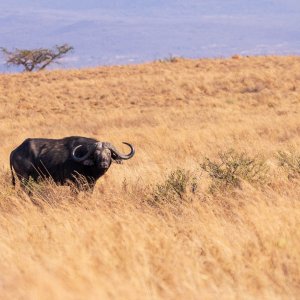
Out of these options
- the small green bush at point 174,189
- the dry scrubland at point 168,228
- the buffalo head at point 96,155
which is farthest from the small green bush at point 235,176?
the buffalo head at point 96,155

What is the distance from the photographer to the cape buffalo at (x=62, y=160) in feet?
31.4

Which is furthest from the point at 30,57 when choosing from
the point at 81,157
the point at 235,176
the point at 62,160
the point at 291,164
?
the point at 235,176

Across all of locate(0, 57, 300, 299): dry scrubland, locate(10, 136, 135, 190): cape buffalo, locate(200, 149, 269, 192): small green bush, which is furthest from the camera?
locate(10, 136, 135, 190): cape buffalo

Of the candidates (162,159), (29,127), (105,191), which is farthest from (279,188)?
(29,127)

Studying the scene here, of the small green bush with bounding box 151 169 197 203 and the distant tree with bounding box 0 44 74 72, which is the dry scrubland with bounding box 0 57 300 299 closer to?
the small green bush with bounding box 151 169 197 203

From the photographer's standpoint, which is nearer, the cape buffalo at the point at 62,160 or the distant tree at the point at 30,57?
the cape buffalo at the point at 62,160

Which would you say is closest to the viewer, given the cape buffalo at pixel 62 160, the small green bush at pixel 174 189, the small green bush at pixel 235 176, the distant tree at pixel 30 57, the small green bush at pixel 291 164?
the small green bush at pixel 174 189

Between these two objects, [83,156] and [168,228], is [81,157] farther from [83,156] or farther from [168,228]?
[168,228]

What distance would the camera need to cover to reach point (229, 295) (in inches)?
198

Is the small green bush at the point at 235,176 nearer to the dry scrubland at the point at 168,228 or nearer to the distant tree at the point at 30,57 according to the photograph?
the dry scrubland at the point at 168,228

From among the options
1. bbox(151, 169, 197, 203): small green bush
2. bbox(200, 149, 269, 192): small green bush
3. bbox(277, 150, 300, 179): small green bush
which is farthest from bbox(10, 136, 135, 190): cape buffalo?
bbox(277, 150, 300, 179): small green bush

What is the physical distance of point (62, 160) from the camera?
978 centimetres

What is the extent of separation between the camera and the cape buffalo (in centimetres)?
958

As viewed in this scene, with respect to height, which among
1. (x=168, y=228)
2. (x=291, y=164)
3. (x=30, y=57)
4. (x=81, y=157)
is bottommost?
(x=30, y=57)
